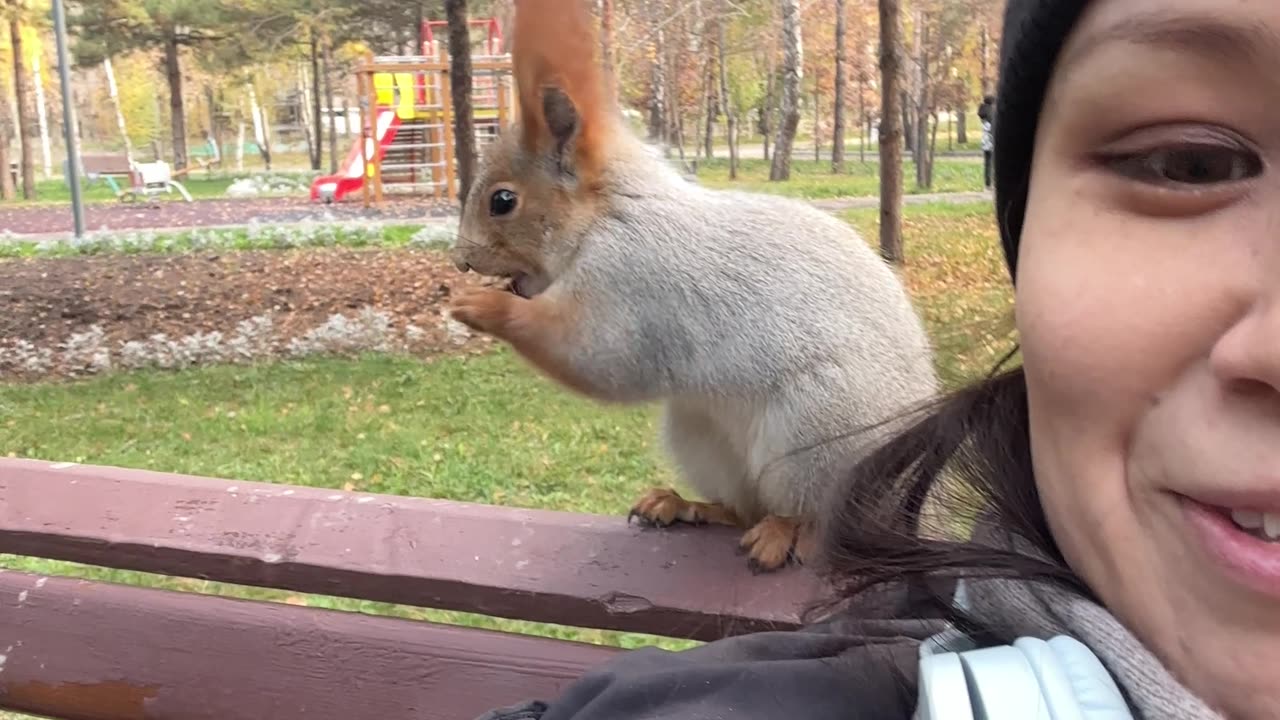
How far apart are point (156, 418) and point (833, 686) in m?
3.87

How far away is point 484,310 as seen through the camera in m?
1.54

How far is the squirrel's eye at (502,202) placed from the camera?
1764mm

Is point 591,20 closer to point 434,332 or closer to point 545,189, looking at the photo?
point 545,189

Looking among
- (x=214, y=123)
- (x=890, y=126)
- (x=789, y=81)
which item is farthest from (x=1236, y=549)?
(x=214, y=123)

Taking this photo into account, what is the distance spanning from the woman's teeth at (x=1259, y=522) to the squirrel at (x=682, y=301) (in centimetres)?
76

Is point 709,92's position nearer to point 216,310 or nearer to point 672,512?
point 216,310

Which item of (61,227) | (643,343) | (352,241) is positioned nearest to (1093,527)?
(643,343)

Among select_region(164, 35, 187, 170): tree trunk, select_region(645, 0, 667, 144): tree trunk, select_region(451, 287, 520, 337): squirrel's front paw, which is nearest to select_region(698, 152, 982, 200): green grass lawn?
select_region(645, 0, 667, 144): tree trunk

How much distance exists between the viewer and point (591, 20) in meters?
1.60

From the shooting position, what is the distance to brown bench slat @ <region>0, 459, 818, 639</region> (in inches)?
43.5

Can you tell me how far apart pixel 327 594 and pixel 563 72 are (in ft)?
2.74

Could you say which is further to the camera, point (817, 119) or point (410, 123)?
point (817, 119)

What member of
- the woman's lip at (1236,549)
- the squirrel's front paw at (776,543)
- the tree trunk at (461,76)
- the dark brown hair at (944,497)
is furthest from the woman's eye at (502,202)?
the tree trunk at (461,76)

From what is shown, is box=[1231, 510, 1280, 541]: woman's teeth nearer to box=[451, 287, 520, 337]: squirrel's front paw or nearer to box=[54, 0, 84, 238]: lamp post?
box=[451, 287, 520, 337]: squirrel's front paw
